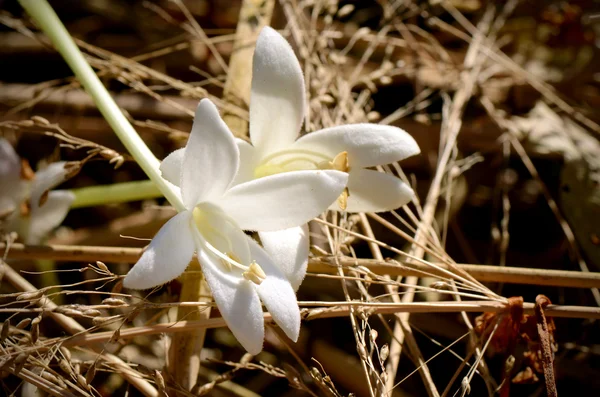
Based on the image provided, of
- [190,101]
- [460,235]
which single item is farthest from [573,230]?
[190,101]

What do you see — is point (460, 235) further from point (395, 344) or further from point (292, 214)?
point (292, 214)

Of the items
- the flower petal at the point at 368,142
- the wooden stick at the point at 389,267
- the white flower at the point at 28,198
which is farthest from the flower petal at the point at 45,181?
the flower petal at the point at 368,142

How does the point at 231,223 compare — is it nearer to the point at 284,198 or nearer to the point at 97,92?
the point at 284,198

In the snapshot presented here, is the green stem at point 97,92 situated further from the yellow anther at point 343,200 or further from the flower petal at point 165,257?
the yellow anther at point 343,200

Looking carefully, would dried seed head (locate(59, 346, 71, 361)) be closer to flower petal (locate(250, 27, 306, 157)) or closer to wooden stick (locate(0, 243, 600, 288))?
wooden stick (locate(0, 243, 600, 288))

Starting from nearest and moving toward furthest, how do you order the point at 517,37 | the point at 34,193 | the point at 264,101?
the point at 264,101 < the point at 34,193 < the point at 517,37

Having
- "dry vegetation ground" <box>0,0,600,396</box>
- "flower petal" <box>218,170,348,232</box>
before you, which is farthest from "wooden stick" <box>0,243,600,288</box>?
"flower petal" <box>218,170,348,232</box>
